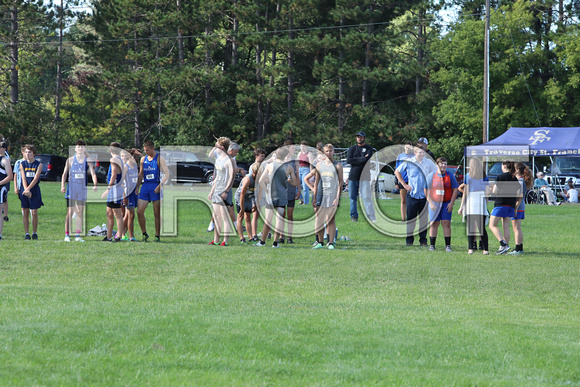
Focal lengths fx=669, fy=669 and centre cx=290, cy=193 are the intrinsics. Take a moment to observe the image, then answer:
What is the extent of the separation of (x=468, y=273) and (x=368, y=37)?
33.3m

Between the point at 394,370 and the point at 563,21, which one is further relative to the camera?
the point at 563,21

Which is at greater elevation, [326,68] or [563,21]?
[563,21]

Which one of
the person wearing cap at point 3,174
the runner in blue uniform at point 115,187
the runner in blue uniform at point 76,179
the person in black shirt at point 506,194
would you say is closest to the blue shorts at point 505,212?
the person in black shirt at point 506,194

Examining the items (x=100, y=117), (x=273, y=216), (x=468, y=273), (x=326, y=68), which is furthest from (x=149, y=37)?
(x=468, y=273)

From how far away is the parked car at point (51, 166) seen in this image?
1533 inches

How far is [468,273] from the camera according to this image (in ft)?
32.6

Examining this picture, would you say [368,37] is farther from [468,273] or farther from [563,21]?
[468,273]

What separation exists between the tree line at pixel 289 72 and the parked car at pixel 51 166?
4.15 m

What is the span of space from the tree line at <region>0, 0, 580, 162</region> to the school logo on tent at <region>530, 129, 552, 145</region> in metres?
11.7

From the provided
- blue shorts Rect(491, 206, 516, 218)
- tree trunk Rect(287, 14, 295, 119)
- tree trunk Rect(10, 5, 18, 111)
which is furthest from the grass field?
tree trunk Rect(10, 5, 18, 111)

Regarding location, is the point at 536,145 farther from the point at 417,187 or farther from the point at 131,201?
the point at 131,201

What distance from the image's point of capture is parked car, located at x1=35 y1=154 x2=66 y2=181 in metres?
38.9

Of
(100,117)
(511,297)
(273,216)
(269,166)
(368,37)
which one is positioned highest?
(368,37)

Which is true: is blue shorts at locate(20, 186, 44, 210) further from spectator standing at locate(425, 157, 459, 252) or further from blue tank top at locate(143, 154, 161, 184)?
spectator standing at locate(425, 157, 459, 252)
